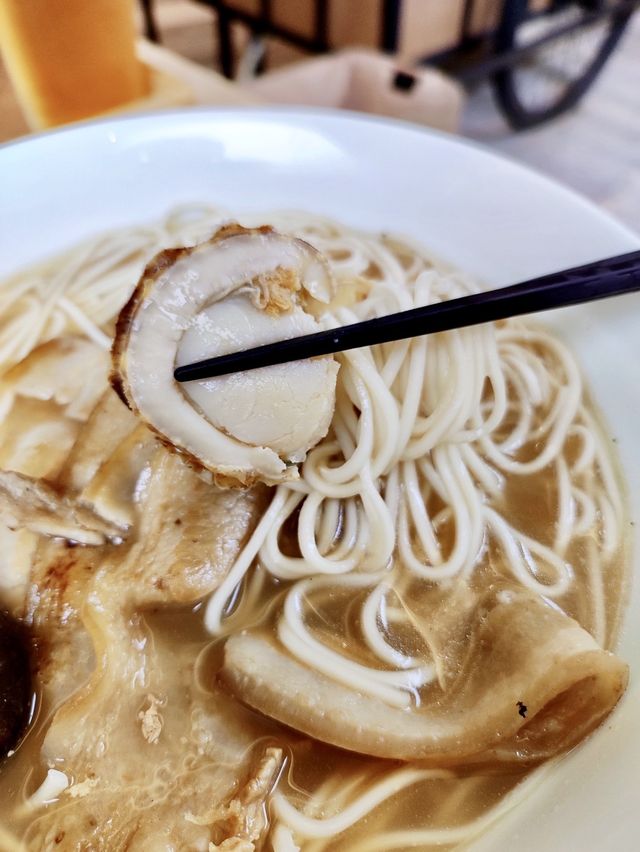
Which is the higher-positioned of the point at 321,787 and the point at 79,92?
the point at 79,92

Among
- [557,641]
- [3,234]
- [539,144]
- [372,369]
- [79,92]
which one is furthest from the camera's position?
[539,144]

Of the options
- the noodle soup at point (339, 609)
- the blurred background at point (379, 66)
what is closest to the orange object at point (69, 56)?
the blurred background at point (379, 66)

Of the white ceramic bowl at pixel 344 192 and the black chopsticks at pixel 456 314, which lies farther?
the white ceramic bowl at pixel 344 192

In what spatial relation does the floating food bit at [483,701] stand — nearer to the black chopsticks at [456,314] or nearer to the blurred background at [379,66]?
the black chopsticks at [456,314]

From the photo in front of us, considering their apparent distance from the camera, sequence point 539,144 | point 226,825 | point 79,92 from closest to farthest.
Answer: point 226,825
point 79,92
point 539,144

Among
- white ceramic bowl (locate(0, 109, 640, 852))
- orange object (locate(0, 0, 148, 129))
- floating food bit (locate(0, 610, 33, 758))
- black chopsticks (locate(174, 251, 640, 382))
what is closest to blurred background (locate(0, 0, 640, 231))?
orange object (locate(0, 0, 148, 129))

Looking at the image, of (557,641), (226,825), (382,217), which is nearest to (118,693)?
(226,825)

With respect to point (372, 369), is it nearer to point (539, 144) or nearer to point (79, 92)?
point (79, 92)
